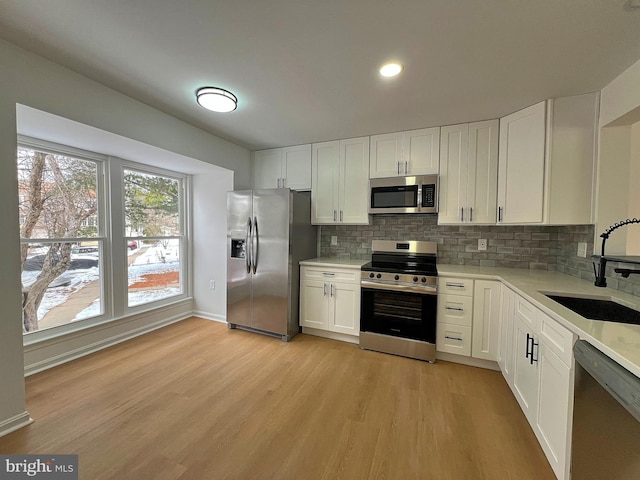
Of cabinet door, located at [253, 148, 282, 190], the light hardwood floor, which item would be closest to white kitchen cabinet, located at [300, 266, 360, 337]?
the light hardwood floor

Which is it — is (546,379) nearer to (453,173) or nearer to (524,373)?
(524,373)

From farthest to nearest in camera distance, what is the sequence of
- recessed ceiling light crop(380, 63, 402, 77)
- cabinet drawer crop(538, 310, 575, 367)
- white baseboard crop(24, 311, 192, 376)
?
white baseboard crop(24, 311, 192, 376) < recessed ceiling light crop(380, 63, 402, 77) < cabinet drawer crop(538, 310, 575, 367)

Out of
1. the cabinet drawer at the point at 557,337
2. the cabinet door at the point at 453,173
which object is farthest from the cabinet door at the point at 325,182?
the cabinet drawer at the point at 557,337

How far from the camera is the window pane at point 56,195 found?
7.51 ft

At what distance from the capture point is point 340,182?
127 inches

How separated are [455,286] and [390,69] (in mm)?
1957

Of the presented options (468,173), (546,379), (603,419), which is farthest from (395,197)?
(603,419)

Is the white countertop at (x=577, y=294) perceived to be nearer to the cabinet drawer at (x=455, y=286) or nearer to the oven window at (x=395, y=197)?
the cabinet drawer at (x=455, y=286)

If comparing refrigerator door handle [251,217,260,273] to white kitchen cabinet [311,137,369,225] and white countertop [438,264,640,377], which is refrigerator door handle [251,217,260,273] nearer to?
white kitchen cabinet [311,137,369,225]

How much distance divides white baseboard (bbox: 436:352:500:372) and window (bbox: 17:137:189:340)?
11.6 feet

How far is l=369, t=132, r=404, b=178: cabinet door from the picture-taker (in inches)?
115

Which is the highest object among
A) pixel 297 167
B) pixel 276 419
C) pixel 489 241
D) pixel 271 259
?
pixel 297 167

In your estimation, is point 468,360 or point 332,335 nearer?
point 468,360

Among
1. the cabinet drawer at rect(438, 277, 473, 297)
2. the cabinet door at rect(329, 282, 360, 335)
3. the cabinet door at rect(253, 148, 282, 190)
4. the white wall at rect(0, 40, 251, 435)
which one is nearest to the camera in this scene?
the white wall at rect(0, 40, 251, 435)
